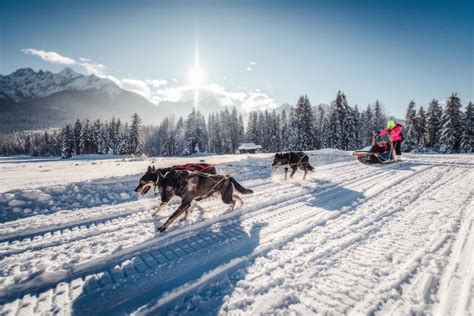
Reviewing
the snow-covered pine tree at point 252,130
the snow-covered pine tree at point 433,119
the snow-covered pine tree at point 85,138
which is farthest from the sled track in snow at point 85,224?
the snow-covered pine tree at point 85,138

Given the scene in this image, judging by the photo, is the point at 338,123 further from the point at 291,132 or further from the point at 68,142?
the point at 68,142

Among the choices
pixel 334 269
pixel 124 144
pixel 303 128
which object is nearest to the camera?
pixel 334 269

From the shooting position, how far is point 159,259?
3.54 meters

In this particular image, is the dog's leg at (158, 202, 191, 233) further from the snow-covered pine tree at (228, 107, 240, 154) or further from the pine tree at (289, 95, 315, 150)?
the snow-covered pine tree at (228, 107, 240, 154)

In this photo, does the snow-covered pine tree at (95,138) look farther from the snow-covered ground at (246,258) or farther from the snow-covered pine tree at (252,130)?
the snow-covered ground at (246,258)

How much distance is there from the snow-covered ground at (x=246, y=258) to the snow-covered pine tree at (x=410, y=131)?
150 ft

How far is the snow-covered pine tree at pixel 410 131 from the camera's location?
44.1 meters

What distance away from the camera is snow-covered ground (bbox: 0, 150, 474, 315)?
8.59ft

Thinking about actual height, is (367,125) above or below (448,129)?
above

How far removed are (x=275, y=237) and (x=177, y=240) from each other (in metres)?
1.69

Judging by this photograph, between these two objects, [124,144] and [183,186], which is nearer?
[183,186]

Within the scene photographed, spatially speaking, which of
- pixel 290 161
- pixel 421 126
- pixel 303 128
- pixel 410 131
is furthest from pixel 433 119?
pixel 290 161

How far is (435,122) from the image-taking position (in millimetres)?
46250

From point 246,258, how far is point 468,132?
49.8 meters
